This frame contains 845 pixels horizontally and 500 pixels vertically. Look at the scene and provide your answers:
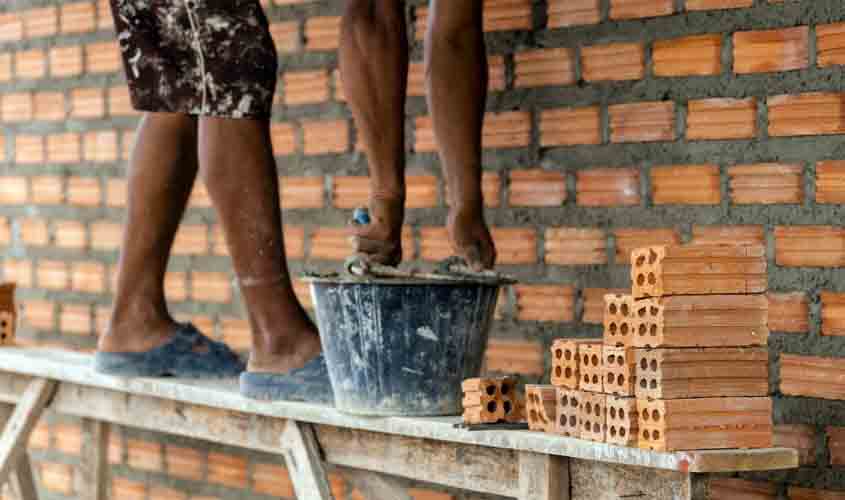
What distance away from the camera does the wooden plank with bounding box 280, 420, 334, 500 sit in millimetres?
2812

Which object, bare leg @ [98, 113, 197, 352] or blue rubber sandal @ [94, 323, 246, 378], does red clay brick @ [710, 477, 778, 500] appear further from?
bare leg @ [98, 113, 197, 352]

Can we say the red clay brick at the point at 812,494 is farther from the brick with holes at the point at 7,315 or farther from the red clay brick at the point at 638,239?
the brick with holes at the point at 7,315

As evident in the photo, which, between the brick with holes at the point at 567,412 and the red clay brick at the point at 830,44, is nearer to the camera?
the brick with holes at the point at 567,412

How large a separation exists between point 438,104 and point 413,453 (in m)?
0.70

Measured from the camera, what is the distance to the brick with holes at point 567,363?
92.1 inches

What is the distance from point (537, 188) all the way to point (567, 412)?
0.86 m

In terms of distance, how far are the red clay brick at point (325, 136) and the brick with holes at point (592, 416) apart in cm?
143

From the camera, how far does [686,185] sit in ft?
9.22

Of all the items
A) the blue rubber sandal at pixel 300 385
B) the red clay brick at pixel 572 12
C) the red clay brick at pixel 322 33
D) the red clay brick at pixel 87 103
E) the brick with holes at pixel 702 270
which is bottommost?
the blue rubber sandal at pixel 300 385

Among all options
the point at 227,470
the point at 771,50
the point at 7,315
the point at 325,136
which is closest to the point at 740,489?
the point at 771,50

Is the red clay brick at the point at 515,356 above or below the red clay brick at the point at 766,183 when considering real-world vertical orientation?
below

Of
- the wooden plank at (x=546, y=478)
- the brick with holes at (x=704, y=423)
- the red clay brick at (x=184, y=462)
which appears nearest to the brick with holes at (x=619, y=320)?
the brick with holes at (x=704, y=423)

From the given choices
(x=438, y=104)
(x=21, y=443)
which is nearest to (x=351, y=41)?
(x=438, y=104)

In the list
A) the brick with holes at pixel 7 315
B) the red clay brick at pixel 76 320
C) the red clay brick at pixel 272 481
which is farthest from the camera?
the red clay brick at pixel 76 320
